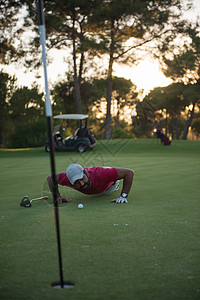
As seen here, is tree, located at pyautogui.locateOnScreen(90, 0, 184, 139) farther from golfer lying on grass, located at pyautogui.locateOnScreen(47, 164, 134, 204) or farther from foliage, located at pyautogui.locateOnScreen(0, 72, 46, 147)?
golfer lying on grass, located at pyautogui.locateOnScreen(47, 164, 134, 204)

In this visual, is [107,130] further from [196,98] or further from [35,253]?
[35,253]

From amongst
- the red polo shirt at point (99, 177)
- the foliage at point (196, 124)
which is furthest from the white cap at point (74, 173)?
the foliage at point (196, 124)

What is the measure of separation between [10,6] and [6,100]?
879 centimetres

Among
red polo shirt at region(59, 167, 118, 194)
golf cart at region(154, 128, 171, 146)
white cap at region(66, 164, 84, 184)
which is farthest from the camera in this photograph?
golf cart at region(154, 128, 171, 146)

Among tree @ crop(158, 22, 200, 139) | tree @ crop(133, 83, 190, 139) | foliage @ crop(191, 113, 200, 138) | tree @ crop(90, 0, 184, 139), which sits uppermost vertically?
tree @ crop(90, 0, 184, 139)

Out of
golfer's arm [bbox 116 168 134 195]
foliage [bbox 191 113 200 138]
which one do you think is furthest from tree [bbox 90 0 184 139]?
foliage [bbox 191 113 200 138]

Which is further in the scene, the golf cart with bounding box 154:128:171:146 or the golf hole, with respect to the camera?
the golf cart with bounding box 154:128:171:146

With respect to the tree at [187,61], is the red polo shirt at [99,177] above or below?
below

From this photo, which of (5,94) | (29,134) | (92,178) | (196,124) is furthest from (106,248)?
(196,124)

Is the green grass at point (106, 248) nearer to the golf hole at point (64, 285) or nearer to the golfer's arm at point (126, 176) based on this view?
the golf hole at point (64, 285)

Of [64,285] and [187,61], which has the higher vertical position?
[187,61]

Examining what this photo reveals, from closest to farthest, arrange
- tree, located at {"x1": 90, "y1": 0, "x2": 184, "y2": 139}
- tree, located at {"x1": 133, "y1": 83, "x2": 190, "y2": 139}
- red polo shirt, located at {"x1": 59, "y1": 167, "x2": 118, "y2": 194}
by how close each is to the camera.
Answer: red polo shirt, located at {"x1": 59, "y1": 167, "x2": 118, "y2": 194} → tree, located at {"x1": 90, "y1": 0, "x2": 184, "y2": 139} → tree, located at {"x1": 133, "y1": 83, "x2": 190, "y2": 139}

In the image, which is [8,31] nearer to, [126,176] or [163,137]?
[163,137]

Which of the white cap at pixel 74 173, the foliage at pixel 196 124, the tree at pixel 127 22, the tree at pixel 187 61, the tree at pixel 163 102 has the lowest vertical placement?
the foliage at pixel 196 124
